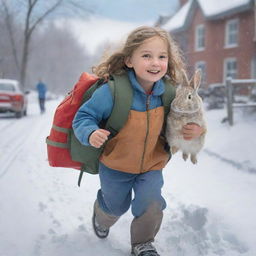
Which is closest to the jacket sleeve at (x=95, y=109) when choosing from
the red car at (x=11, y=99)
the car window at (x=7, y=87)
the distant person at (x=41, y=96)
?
the red car at (x=11, y=99)

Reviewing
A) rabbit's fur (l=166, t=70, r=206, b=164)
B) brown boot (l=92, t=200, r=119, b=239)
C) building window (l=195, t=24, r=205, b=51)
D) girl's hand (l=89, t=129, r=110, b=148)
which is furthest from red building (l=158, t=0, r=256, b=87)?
girl's hand (l=89, t=129, r=110, b=148)

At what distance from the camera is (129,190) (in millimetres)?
2699

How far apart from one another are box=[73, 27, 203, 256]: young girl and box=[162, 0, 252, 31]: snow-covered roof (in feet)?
60.5

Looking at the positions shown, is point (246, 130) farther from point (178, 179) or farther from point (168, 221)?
point (168, 221)

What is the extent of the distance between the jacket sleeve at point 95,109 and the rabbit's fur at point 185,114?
446 mm

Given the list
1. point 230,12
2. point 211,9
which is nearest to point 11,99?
point 230,12

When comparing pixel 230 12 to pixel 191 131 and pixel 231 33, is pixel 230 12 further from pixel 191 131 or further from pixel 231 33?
pixel 191 131

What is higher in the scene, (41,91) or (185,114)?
(185,114)

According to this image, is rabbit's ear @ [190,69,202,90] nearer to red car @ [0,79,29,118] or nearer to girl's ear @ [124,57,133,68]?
girl's ear @ [124,57,133,68]

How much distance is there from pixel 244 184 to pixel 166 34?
8.41 ft

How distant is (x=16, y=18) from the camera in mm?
26469

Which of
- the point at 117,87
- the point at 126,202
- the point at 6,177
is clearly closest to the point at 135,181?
the point at 126,202

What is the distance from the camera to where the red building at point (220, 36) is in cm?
2011

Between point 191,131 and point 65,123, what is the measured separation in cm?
91
